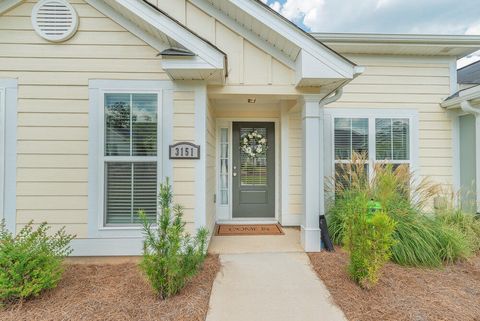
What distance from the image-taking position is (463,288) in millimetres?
2814

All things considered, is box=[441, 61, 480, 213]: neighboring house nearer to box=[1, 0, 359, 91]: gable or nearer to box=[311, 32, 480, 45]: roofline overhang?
box=[311, 32, 480, 45]: roofline overhang

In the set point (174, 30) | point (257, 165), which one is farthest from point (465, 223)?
point (174, 30)

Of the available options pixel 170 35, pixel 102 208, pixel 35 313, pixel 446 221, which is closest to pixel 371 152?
pixel 446 221

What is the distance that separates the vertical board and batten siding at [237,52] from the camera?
11.8 feet

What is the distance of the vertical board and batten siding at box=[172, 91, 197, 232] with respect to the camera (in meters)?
3.46

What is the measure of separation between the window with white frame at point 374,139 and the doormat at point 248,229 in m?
1.59

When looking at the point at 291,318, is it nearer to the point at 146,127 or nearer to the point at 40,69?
the point at 146,127

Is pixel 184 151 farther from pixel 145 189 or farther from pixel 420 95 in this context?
pixel 420 95

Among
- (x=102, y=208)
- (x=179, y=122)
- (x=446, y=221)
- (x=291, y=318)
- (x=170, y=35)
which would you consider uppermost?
(x=170, y=35)

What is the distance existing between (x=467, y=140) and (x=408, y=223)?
2.72 meters

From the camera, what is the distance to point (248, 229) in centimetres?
481

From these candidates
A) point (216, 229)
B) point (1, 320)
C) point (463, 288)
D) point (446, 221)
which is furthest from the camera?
point (216, 229)

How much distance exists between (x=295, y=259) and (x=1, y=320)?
3069mm

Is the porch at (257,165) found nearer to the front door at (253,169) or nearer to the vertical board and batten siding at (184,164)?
the front door at (253,169)
